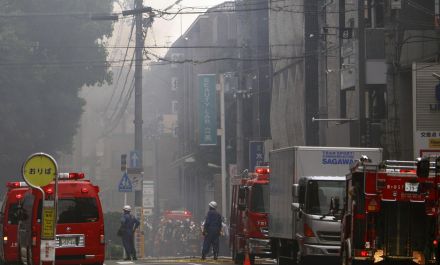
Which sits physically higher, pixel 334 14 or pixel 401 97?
pixel 334 14

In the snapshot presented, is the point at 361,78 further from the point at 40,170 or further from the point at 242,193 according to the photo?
the point at 40,170

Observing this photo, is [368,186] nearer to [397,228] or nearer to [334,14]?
[397,228]

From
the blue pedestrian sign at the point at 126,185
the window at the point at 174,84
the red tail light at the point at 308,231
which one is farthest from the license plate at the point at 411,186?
the window at the point at 174,84

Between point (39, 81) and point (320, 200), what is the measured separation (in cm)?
3651

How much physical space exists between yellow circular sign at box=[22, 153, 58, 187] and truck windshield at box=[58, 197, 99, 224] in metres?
5.72

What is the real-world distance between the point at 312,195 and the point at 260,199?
6840 millimetres

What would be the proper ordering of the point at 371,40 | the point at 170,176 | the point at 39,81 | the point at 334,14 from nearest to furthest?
the point at 371,40
the point at 334,14
the point at 39,81
the point at 170,176

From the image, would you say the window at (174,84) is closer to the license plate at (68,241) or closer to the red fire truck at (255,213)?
the red fire truck at (255,213)

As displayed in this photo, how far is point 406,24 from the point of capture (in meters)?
36.3

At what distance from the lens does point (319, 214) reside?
83.5 ft

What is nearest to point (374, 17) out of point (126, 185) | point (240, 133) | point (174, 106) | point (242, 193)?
point (126, 185)

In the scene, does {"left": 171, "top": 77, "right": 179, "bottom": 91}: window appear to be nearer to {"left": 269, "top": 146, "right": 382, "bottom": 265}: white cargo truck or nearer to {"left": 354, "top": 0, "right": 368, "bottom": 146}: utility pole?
{"left": 354, "top": 0, "right": 368, "bottom": 146}: utility pole

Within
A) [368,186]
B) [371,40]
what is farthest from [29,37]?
[368,186]

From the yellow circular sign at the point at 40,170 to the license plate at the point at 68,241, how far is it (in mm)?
5696
